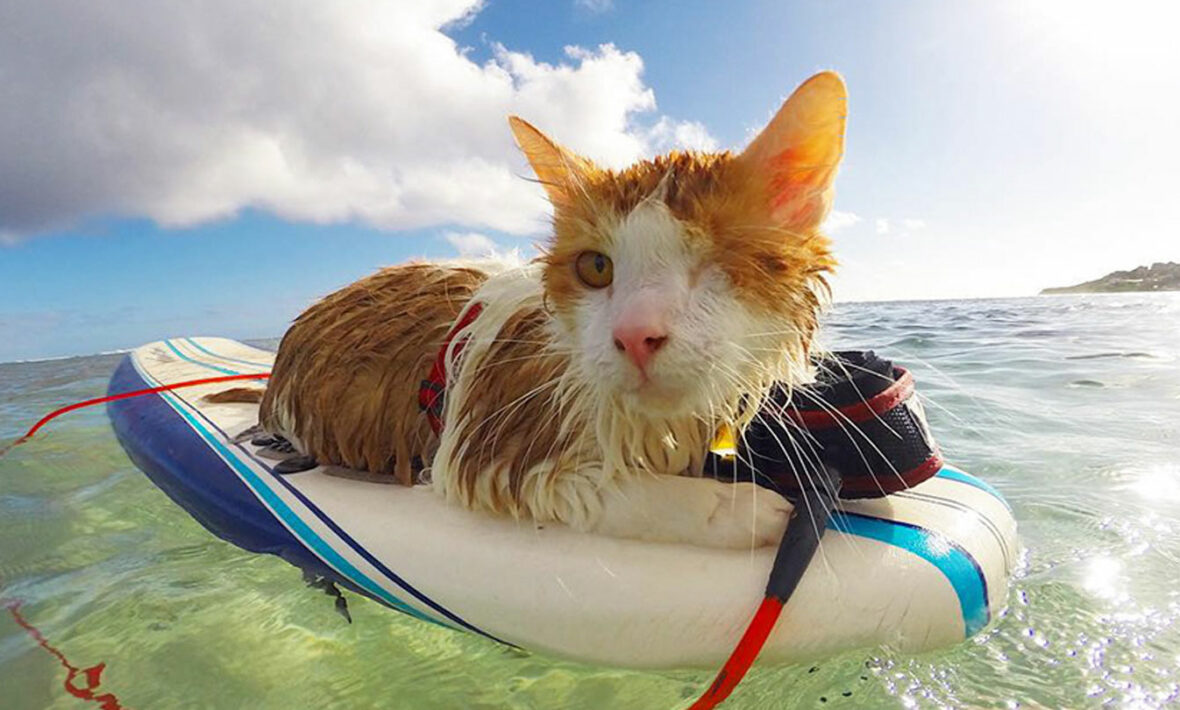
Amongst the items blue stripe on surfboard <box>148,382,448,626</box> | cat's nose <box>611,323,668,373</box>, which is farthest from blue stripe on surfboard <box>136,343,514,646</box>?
cat's nose <box>611,323,668,373</box>

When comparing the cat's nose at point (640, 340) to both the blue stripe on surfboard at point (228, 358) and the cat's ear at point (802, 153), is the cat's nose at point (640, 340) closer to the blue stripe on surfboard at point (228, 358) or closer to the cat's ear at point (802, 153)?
the cat's ear at point (802, 153)

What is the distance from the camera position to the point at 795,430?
1.49 metres

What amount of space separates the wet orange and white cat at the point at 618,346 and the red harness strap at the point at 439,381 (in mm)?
34

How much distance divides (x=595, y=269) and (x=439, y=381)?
0.78 metres

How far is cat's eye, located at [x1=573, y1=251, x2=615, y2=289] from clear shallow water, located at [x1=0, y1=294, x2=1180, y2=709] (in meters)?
0.53

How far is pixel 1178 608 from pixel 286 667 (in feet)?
7.41

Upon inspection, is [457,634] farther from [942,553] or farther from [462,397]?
[942,553]

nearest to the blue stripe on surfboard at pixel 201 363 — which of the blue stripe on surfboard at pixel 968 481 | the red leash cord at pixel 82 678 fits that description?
the red leash cord at pixel 82 678

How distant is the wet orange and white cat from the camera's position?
1114 mm

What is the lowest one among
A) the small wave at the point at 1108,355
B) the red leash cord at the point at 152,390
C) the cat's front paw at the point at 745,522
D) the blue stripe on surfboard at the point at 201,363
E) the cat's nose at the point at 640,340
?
the small wave at the point at 1108,355

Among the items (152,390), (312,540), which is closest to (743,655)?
(312,540)

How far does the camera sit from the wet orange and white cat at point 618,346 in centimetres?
111

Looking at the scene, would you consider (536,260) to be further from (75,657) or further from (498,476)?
(75,657)

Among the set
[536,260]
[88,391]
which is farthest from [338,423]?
[88,391]
